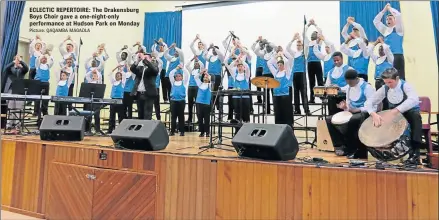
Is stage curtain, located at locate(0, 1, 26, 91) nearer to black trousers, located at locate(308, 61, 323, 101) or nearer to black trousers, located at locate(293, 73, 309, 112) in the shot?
black trousers, located at locate(293, 73, 309, 112)

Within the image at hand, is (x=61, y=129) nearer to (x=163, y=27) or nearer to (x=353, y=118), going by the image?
(x=353, y=118)

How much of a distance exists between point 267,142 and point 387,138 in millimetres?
861

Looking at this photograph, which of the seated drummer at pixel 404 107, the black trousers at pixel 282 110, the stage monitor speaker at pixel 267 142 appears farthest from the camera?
the black trousers at pixel 282 110

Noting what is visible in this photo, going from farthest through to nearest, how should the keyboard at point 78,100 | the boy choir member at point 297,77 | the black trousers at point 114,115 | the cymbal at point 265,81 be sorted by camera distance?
the black trousers at point 114,115
the boy choir member at point 297,77
the keyboard at point 78,100
the cymbal at point 265,81

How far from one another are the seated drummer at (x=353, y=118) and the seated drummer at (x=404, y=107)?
0.20 metres

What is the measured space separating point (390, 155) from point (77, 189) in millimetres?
2557

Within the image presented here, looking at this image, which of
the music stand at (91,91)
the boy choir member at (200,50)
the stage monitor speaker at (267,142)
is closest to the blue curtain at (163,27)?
the boy choir member at (200,50)

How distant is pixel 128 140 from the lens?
277cm

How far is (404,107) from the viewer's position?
2.34 metres

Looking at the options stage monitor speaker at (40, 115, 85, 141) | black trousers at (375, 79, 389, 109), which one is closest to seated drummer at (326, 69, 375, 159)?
black trousers at (375, 79, 389, 109)

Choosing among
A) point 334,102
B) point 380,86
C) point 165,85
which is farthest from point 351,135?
point 165,85

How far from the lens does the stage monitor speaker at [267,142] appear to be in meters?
2.24

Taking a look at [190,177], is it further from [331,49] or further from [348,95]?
[331,49]

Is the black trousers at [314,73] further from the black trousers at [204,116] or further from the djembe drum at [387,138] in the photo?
the djembe drum at [387,138]
